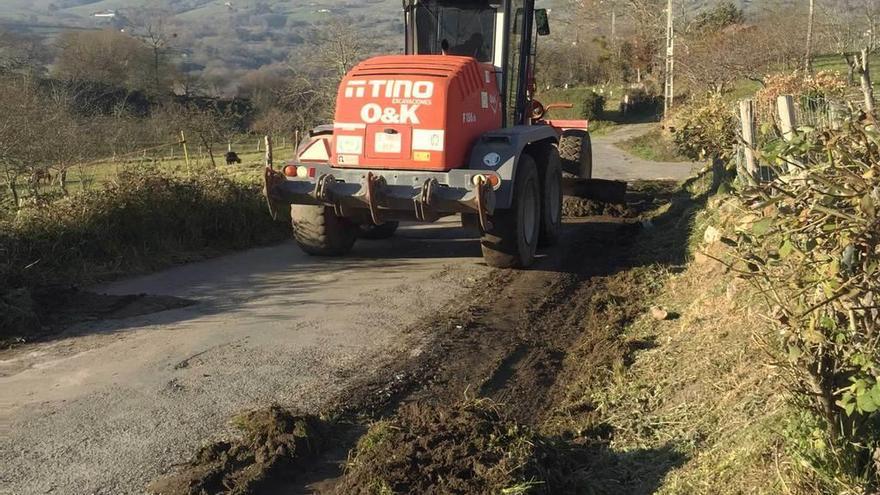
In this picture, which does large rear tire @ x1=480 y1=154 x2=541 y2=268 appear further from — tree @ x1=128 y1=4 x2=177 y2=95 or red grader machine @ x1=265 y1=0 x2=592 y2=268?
tree @ x1=128 y1=4 x2=177 y2=95

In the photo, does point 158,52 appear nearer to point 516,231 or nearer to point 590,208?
point 590,208

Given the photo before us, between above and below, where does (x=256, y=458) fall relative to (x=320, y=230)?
below

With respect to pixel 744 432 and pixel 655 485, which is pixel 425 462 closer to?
pixel 655 485

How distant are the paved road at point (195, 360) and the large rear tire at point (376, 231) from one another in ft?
3.59

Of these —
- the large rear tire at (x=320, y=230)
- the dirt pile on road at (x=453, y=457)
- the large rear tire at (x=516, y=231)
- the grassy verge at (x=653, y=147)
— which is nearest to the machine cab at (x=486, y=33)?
the large rear tire at (x=516, y=231)

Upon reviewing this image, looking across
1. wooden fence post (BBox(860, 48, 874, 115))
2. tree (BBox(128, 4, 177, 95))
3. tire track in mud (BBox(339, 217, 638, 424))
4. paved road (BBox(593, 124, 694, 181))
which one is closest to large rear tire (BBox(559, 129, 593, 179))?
tire track in mud (BBox(339, 217, 638, 424))

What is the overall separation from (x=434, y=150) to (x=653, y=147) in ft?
57.0

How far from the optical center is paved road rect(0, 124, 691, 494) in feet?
14.3

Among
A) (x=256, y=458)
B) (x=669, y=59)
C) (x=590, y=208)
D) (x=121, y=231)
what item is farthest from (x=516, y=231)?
(x=669, y=59)

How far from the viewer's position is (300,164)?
831cm

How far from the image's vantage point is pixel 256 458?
13.8ft

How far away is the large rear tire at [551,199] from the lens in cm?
952

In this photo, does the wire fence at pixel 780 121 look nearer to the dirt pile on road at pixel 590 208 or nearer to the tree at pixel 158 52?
the dirt pile on road at pixel 590 208

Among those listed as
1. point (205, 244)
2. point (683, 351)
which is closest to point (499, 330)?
point (683, 351)
